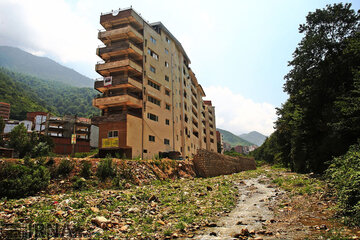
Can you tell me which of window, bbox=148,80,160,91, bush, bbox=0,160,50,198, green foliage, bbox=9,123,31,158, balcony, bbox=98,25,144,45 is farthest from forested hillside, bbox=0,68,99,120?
bush, bbox=0,160,50,198

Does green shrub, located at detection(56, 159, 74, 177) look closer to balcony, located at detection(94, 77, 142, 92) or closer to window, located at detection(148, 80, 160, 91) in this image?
balcony, located at detection(94, 77, 142, 92)

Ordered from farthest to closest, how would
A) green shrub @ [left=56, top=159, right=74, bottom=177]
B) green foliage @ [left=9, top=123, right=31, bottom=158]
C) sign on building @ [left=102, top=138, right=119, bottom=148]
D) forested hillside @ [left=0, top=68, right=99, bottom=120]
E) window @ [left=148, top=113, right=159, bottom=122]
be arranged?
forested hillside @ [left=0, top=68, right=99, bottom=120] → window @ [left=148, top=113, right=159, bottom=122] → sign on building @ [left=102, top=138, right=119, bottom=148] → green foliage @ [left=9, top=123, right=31, bottom=158] → green shrub @ [left=56, top=159, right=74, bottom=177]

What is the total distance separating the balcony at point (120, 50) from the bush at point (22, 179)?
26358 mm

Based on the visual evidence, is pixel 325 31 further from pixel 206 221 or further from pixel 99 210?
pixel 99 210

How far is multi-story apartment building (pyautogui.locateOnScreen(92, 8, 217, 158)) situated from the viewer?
34.7 meters

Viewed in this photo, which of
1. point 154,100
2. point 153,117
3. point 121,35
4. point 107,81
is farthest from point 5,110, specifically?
point 153,117

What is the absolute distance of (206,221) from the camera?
1036 centimetres

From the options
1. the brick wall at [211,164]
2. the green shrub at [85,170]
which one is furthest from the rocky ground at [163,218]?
the brick wall at [211,164]

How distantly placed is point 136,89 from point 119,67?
4372mm

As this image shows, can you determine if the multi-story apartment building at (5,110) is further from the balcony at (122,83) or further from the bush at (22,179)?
the bush at (22,179)

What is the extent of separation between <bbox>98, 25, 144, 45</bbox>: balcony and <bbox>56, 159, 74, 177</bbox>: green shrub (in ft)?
89.0

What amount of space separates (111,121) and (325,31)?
98.8 ft

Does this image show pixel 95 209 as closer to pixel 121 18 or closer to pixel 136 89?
pixel 136 89

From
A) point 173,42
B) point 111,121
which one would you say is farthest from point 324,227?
point 173,42
